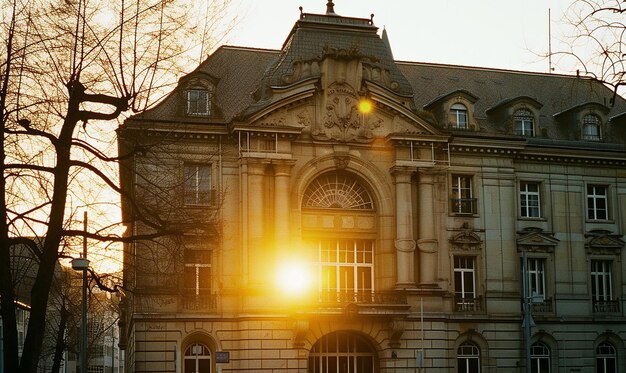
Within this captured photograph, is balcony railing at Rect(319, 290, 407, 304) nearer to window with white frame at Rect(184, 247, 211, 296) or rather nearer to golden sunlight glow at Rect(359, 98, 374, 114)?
window with white frame at Rect(184, 247, 211, 296)

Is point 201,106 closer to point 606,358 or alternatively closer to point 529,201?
point 529,201

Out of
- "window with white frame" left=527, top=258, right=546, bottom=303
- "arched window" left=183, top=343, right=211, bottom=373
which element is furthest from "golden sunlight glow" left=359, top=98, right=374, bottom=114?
"arched window" left=183, top=343, right=211, bottom=373

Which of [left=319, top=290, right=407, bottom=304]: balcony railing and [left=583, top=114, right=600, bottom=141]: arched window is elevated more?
[left=583, top=114, right=600, bottom=141]: arched window

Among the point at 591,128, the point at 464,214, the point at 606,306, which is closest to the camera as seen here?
the point at 464,214

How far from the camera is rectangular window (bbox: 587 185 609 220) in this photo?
176 feet

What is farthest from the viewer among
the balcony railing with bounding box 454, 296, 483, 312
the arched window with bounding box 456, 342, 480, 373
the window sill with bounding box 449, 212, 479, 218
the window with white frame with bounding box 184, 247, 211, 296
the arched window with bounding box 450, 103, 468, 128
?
the arched window with bounding box 450, 103, 468, 128

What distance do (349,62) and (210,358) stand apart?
14.7m

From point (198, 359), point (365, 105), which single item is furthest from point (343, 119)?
point (198, 359)

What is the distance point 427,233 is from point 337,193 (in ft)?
14.9

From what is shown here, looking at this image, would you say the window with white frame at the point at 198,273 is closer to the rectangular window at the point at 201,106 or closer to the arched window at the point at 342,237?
the arched window at the point at 342,237

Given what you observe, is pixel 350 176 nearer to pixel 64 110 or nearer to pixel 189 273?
pixel 189 273

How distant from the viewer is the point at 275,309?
45.7 m

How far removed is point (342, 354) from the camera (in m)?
48.2

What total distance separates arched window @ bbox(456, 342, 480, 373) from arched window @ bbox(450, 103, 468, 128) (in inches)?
418
